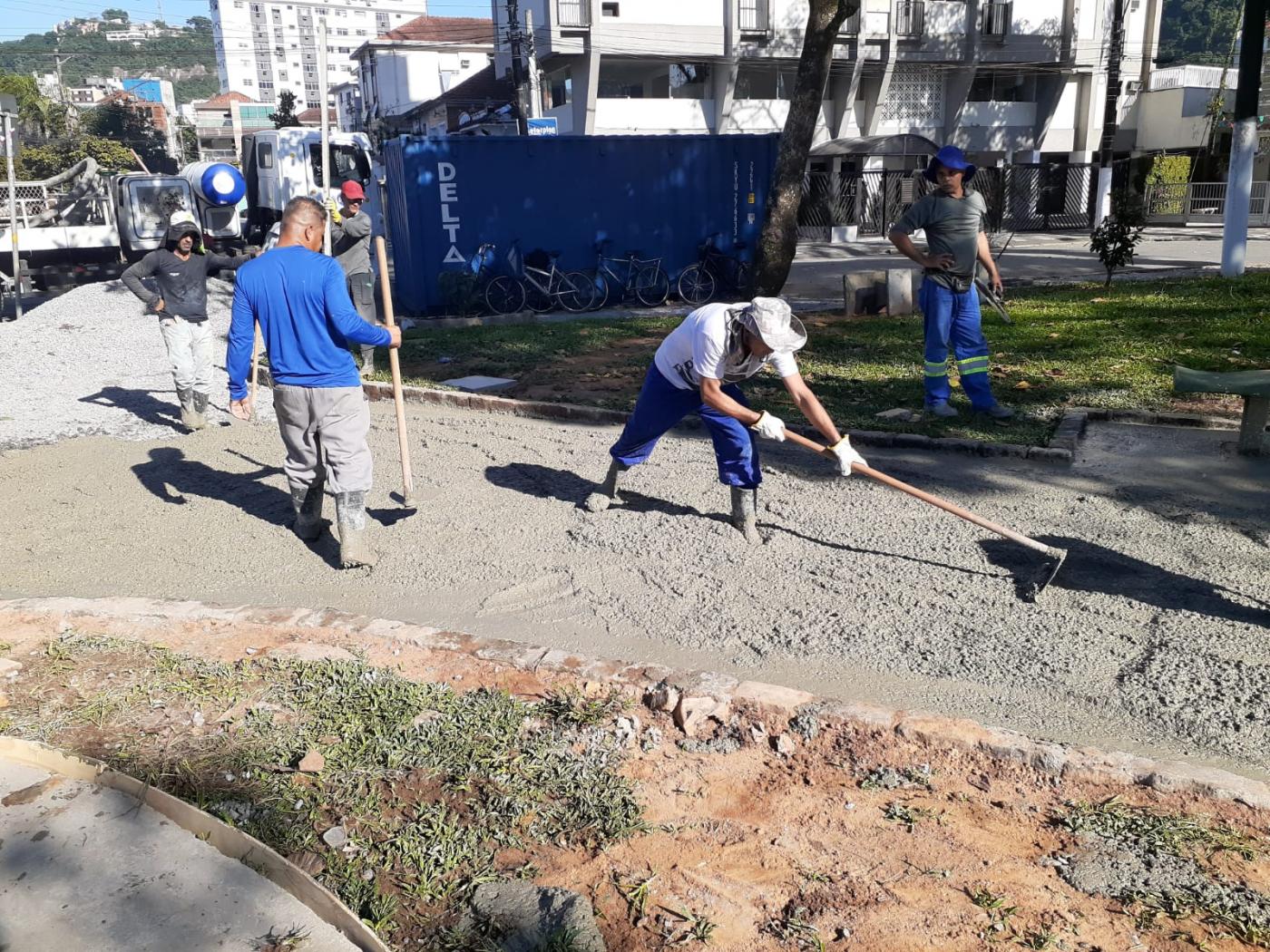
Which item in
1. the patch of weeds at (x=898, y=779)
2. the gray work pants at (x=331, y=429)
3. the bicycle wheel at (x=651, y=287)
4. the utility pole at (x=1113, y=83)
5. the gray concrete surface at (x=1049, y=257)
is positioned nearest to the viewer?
the patch of weeds at (x=898, y=779)

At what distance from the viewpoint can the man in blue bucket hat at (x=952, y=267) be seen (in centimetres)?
742

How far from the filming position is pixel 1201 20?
231ft

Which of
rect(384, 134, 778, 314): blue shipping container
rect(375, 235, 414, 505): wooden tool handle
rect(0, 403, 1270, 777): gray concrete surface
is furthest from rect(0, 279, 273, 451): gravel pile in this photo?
rect(375, 235, 414, 505): wooden tool handle

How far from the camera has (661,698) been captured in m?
3.88

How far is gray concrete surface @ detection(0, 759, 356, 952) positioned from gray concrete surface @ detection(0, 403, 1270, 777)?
179 cm

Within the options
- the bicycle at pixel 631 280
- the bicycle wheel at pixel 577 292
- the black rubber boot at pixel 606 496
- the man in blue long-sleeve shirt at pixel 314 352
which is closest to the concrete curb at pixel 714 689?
the man in blue long-sleeve shirt at pixel 314 352

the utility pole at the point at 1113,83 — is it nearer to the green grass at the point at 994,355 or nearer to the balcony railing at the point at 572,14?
the balcony railing at the point at 572,14

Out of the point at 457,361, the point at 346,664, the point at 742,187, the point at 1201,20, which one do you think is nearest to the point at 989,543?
the point at 346,664

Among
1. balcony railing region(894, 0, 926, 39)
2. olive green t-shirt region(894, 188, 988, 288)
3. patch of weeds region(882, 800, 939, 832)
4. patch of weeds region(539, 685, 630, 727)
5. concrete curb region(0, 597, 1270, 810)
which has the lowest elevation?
patch of weeds region(882, 800, 939, 832)

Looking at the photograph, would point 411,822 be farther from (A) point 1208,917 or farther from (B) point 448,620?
(A) point 1208,917

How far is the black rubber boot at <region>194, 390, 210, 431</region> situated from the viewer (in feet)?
28.0

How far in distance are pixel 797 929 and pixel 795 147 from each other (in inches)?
526

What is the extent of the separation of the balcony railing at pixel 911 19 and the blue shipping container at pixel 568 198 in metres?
20.7

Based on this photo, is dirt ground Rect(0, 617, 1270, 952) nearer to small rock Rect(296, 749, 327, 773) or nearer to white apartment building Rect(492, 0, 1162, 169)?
small rock Rect(296, 749, 327, 773)
